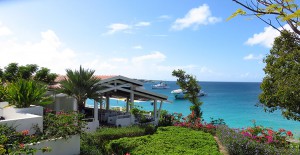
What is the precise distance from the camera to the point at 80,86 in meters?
16.8

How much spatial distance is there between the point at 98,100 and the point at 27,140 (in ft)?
29.5

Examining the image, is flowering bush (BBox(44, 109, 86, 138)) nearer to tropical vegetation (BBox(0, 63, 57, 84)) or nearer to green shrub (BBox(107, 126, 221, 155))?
green shrub (BBox(107, 126, 221, 155))

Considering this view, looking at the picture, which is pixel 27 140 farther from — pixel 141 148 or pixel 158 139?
pixel 158 139

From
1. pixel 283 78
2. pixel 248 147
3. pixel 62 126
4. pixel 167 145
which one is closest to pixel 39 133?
pixel 62 126

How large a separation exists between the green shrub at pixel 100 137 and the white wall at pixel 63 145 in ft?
2.03

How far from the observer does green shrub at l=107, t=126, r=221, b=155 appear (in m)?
10.8

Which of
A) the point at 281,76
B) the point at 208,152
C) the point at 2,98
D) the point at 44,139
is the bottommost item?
the point at 208,152

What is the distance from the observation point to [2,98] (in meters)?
13.1

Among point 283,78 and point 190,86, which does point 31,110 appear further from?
point 190,86

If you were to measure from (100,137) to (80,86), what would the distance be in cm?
397

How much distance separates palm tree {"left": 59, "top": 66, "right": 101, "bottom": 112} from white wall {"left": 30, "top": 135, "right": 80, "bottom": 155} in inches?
295

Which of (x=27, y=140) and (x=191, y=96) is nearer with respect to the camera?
(x=27, y=140)

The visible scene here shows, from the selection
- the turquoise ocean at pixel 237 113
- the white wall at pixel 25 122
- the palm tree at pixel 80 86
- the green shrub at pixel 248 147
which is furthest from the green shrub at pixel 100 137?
the turquoise ocean at pixel 237 113

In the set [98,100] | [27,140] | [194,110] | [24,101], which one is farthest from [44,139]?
[194,110]
